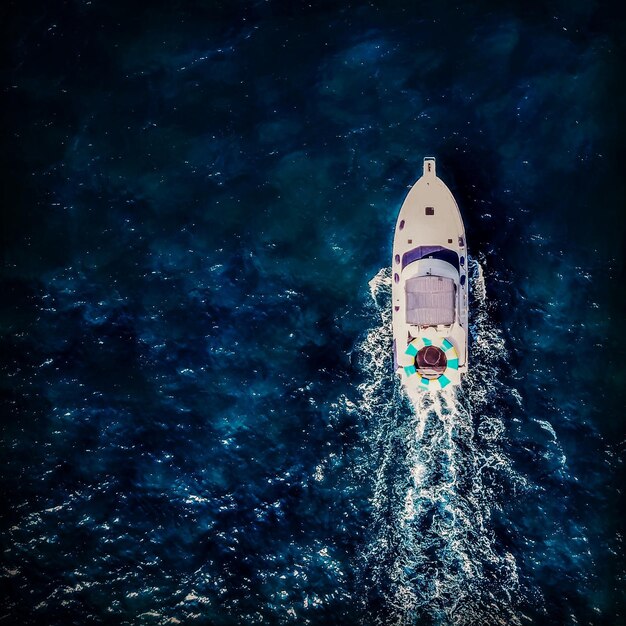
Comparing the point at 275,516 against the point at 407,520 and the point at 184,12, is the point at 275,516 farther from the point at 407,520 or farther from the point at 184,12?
the point at 184,12

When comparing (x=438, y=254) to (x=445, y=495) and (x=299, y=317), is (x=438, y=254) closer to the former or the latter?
(x=299, y=317)

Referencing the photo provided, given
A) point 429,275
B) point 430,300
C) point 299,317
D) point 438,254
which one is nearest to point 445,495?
point 430,300

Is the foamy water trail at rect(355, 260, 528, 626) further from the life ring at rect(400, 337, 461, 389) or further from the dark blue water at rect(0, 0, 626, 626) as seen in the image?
the life ring at rect(400, 337, 461, 389)

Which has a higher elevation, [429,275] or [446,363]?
[429,275]

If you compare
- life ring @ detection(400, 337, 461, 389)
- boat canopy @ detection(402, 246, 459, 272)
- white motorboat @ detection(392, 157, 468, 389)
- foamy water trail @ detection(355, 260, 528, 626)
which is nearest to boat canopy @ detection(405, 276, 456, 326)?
white motorboat @ detection(392, 157, 468, 389)

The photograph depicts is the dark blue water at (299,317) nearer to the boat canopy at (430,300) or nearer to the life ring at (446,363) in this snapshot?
the life ring at (446,363)

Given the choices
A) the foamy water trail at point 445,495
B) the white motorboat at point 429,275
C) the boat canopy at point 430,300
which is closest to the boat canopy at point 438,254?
the white motorboat at point 429,275

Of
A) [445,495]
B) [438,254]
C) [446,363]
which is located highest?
[438,254]
